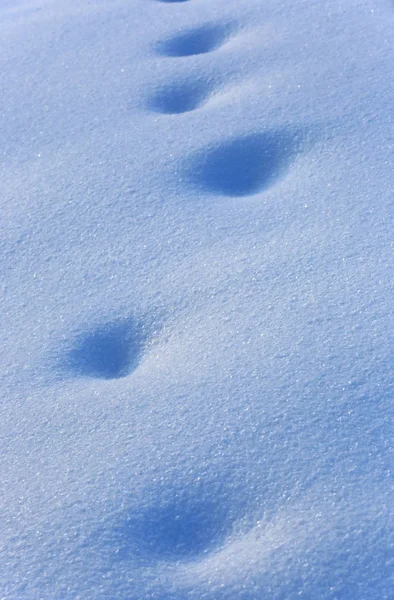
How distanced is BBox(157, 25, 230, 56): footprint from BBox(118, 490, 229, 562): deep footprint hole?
98 cm

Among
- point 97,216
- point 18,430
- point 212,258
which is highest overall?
point 97,216

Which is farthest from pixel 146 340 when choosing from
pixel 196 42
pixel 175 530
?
pixel 196 42

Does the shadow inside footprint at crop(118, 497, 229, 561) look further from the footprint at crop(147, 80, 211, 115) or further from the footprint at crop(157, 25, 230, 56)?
the footprint at crop(157, 25, 230, 56)

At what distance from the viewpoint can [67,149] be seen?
1.20m

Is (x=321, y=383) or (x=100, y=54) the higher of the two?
(x=100, y=54)

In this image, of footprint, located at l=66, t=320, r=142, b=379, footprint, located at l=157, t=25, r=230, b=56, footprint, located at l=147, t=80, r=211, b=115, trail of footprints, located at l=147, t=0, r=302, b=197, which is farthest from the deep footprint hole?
footprint, located at l=157, t=25, r=230, b=56

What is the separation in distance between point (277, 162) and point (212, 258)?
0.79 feet

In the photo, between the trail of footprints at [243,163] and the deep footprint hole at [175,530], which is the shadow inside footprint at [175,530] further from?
the trail of footprints at [243,163]

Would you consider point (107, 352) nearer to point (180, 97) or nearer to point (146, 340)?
point (146, 340)

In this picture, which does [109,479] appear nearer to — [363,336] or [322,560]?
[322,560]

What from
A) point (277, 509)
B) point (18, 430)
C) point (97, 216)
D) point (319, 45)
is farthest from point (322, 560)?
point (319, 45)

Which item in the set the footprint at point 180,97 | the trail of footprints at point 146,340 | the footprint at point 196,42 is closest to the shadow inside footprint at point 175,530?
the trail of footprints at point 146,340

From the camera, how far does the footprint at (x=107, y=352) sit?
875mm

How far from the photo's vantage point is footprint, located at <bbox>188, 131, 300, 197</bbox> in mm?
1108
